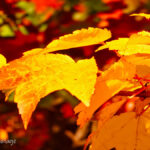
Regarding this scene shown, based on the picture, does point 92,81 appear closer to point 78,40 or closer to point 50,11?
point 78,40

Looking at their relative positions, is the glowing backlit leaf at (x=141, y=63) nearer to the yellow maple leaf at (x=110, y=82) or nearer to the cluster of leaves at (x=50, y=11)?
the yellow maple leaf at (x=110, y=82)

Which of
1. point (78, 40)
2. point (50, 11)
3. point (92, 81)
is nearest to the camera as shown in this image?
point (92, 81)

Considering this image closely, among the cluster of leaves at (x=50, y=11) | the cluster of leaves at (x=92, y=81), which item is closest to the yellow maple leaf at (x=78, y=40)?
the cluster of leaves at (x=92, y=81)

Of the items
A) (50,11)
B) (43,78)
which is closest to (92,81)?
(43,78)

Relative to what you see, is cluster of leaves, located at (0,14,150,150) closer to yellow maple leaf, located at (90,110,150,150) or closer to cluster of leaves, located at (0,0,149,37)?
yellow maple leaf, located at (90,110,150,150)

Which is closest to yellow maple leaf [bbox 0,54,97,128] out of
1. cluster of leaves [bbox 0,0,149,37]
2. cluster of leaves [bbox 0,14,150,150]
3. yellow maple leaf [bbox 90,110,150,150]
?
cluster of leaves [bbox 0,14,150,150]

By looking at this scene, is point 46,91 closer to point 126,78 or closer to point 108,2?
point 126,78
